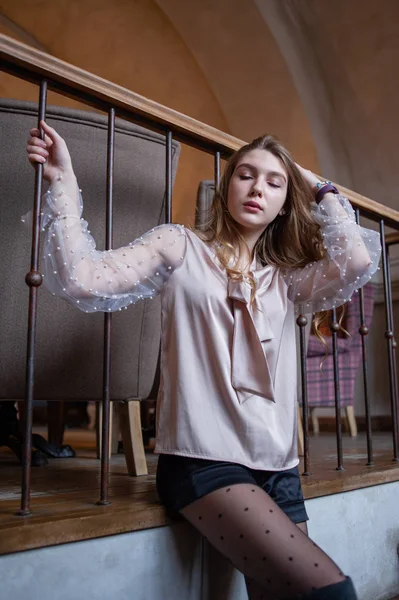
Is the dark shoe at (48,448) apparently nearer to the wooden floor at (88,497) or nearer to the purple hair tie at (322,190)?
the wooden floor at (88,497)

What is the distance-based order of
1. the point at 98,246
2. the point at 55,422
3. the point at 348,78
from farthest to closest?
the point at 348,78 → the point at 55,422 → the point at 98,246

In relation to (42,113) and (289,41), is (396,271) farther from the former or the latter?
(42,113)

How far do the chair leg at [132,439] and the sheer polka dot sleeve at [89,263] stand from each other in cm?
70

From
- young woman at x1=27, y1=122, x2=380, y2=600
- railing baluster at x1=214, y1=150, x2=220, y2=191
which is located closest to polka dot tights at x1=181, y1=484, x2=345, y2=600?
young woman at x1=27, y1=122, x2=380, y2=600

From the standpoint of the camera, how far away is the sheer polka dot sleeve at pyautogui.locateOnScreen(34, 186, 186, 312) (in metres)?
1.06

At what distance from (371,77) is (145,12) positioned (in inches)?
80.8

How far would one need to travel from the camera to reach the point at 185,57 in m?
5.21

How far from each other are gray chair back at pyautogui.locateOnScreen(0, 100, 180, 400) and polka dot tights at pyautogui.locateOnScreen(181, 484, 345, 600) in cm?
59

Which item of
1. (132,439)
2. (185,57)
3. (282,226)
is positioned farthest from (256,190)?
(185,57)

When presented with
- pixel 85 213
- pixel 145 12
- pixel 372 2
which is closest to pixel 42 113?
pixel 85 213

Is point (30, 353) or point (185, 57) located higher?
point (185, 57)

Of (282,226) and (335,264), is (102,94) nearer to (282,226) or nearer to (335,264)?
(282,226)

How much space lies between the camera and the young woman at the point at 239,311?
3.38 ft

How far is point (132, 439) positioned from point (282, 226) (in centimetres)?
76
